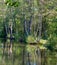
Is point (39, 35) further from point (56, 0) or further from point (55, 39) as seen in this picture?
point (56, 0)

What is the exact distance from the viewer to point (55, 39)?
35438 millimetres

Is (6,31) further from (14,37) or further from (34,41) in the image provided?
(34,41)

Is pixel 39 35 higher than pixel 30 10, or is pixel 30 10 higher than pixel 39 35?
pixel 30 10

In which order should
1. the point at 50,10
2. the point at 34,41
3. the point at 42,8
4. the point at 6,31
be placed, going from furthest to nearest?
the point at 6,31
the point at 34,41
the point at 42,8
the point at 50,10

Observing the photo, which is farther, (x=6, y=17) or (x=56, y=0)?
(x=6, y=17)

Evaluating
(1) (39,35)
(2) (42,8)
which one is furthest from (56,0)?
(1) (39,35)

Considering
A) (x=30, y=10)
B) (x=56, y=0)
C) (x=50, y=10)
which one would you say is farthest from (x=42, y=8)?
(x=30, y=10)

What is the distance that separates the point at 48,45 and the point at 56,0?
843cm

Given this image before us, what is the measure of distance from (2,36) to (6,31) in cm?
139

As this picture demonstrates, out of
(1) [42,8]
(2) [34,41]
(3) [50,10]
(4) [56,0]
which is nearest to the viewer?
(4) [56,0]

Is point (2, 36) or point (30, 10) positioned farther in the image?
point (2, 36)

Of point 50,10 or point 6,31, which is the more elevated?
point 50,10

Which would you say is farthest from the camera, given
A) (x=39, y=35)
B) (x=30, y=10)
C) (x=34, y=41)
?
(x=39, y=35)

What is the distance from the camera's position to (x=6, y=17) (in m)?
58.8
